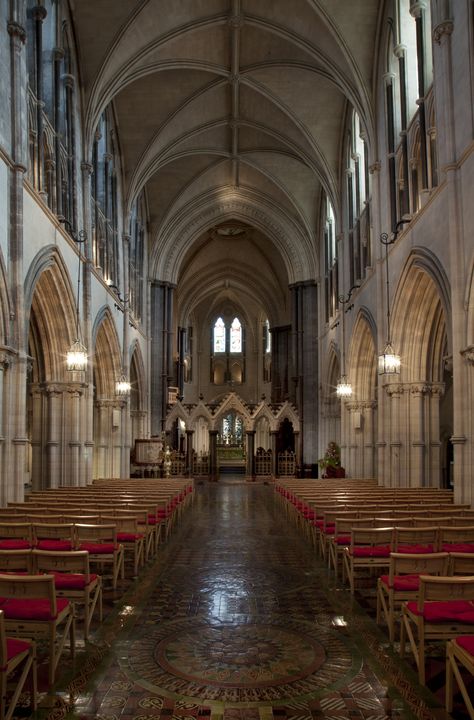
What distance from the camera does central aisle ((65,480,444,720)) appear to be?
5.01 meters

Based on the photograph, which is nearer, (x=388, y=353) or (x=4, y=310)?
(x=4, y=310)

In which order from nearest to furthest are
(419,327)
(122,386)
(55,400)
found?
1. (419,327)
2. (55,400)
3. (122,386)

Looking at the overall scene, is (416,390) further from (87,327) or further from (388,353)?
(87,327)

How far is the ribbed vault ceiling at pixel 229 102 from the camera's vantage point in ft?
69.9

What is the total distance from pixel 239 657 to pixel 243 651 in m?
0.17

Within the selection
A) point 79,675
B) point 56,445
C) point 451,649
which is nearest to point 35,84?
point 56,445

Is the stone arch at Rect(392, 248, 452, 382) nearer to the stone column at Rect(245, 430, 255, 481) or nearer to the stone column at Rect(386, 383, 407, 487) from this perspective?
the stone column at Rect(386, 383, 407, 487)

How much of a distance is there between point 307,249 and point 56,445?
21268mm

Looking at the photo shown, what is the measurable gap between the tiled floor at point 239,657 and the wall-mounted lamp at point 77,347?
319 inches

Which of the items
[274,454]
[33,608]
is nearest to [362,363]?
[274,454]

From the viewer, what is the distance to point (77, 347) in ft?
55.7

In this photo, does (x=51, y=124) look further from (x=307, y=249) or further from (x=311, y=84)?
(x=307, y=249)

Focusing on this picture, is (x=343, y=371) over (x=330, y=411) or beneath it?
over

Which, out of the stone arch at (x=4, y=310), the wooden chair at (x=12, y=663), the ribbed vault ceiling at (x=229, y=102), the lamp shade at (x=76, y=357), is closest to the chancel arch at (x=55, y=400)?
the lamp shade at (x=76, y=357)
